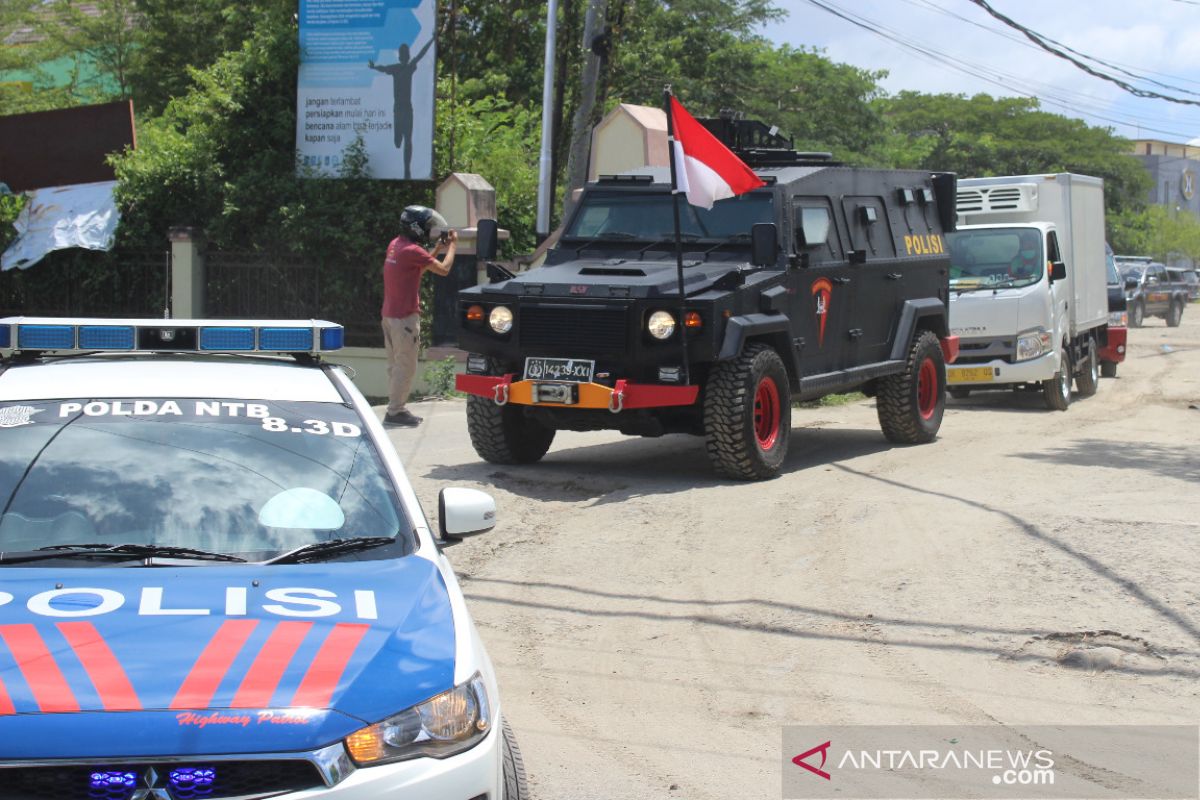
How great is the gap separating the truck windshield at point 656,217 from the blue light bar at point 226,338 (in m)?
6.32

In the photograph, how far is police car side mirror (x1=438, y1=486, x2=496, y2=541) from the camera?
4.49 meters

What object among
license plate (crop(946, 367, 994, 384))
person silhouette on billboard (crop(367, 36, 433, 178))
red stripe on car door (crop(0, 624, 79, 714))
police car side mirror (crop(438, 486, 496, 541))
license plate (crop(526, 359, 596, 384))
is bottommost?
red stripe on car door (crop(0, 624, 79, 714))

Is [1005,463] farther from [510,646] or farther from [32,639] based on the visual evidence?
[32,639]

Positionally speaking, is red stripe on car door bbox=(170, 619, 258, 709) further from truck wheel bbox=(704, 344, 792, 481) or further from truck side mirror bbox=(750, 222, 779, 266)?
truck side mirror bbox=(750, 222, 779, 266)

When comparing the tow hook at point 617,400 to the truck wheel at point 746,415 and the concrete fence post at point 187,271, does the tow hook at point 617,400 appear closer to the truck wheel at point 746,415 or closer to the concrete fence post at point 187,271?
the truck wheel at point 746,415

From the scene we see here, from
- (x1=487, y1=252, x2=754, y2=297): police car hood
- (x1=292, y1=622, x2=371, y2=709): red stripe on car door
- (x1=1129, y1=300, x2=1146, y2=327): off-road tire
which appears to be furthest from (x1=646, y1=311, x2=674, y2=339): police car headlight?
(x1=1129, y1=300, x2=1146, y2=327): off-road tire

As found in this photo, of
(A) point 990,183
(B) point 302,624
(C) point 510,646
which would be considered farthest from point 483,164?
(B) point 302,624

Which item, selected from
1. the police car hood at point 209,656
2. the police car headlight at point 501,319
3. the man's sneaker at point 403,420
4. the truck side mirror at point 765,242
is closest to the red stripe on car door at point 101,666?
the police car hood at point 209,656

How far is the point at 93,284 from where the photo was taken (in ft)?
66.2

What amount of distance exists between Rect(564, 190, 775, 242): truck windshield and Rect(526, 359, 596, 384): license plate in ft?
4.86

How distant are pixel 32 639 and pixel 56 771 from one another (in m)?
0.44

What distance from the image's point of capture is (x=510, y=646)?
21.5 feet

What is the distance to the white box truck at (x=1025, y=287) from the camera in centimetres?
1642

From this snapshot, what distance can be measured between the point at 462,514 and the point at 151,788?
1.65m
